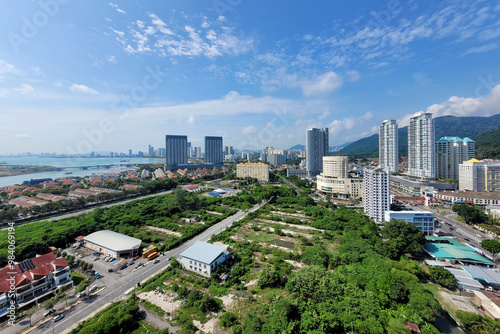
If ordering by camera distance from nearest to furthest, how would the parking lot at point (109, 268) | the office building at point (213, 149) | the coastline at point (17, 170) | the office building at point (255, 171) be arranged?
the parking lot at point (109, 268) < the office building at point (255, 171) < the coastline at point (17, 170) < the office building at point (213, 149)

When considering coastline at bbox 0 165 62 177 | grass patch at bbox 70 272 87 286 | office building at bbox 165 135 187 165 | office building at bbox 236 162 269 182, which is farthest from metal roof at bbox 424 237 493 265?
coastline at bbox 0 165 62 177

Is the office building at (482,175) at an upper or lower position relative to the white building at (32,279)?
upper

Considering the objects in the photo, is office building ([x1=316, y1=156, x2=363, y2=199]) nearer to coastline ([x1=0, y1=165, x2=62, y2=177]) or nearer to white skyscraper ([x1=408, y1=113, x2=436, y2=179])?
white skyscraper ([x1=408, y1=113, x2=436, y2=179])

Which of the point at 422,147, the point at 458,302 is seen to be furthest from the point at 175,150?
the point at 458,302

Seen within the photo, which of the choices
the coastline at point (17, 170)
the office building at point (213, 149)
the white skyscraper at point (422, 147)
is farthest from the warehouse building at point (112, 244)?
the office building at point (213, 149)

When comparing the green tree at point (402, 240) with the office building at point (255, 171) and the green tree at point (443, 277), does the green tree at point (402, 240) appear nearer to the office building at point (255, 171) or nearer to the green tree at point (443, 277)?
the green tree at point (443, 277)

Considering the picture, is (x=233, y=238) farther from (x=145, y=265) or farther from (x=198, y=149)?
(x=198, y=149)
